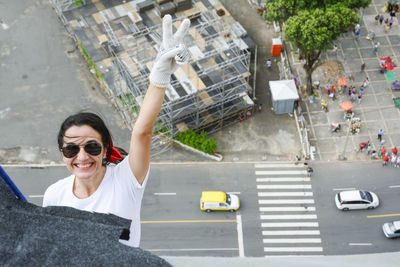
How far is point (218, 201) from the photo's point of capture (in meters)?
52.8

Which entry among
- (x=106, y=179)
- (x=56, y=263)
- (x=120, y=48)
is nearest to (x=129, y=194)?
(x=106, y=179)

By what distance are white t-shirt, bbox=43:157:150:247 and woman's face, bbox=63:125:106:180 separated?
460 mm

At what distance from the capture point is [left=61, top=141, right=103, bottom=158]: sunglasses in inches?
404

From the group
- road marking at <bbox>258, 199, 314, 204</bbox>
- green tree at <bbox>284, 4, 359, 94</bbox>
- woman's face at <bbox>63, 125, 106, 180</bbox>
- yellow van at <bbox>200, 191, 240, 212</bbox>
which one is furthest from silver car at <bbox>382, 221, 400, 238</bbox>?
woman's face at <bbox>63, 125, 106, 180</bbox>

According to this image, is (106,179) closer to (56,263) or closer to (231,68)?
(56,263)

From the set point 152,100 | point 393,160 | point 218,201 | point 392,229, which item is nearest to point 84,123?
point 152,100

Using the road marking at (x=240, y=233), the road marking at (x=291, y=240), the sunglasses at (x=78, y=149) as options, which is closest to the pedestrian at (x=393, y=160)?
the road marking at (x=291, y=240)

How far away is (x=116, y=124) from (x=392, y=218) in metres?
33.6

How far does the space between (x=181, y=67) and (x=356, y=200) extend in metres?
24.9

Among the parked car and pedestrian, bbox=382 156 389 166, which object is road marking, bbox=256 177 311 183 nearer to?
pedestrian, bbox=382 156 389 166

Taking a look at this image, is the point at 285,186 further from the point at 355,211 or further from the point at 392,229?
the point at 392,229

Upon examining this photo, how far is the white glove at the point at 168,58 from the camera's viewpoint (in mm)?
10016

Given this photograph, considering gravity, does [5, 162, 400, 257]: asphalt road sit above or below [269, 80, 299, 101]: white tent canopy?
below

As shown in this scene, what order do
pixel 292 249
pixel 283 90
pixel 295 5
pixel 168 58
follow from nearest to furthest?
pixel 168 58
pixel 292 249
pixel 295 5
pixel 283 90
